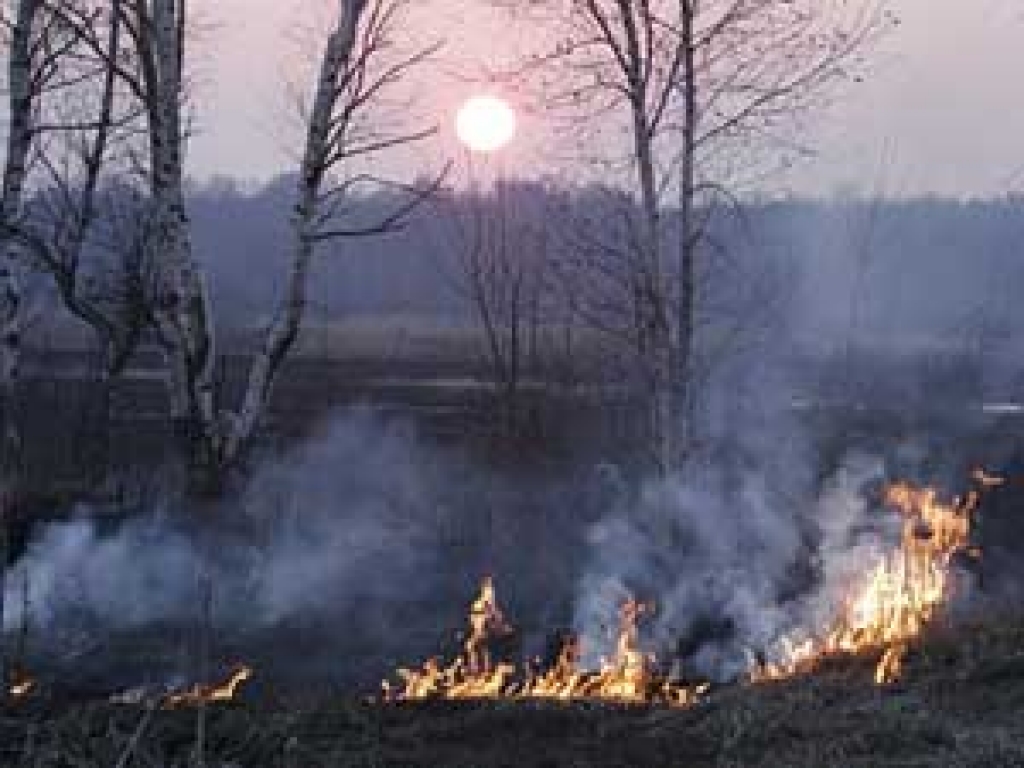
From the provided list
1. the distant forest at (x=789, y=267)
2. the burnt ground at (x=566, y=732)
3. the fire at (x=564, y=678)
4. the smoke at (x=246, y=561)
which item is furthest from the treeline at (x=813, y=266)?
the burnt ground at (x=566, y=732)

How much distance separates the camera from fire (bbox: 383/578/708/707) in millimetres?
7938

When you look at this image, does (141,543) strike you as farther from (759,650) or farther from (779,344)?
(779,344)

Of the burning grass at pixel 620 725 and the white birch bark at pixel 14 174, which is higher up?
the white birch bark at pixel 14 174

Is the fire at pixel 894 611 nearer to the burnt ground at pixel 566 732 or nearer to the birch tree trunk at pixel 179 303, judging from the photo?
the burnt ground at pixel 566 732

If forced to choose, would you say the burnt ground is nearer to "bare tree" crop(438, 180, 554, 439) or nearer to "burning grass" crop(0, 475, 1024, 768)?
"burning grass" crop(0, 475, 1024, 768)

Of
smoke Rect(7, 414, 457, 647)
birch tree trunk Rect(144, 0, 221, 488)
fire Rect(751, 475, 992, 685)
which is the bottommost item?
smoke Rect(7, 414, 457, 647)

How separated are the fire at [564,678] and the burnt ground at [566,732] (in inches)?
18.5

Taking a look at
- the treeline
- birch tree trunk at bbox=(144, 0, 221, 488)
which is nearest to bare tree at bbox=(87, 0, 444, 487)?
birch tree trunk at bbox=(144, 0, 221, 488)

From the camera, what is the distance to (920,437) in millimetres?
24844

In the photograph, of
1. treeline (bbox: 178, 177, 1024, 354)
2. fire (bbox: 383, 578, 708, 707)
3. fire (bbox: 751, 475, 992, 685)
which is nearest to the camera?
fire (bbox: 383, 578, 708, 707)

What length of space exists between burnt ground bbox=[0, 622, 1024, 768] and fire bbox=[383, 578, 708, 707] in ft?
1.54

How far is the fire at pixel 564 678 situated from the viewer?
7.94m

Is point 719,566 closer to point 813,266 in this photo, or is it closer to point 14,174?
point 14,174

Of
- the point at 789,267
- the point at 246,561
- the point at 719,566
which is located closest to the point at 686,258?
the point at 719,566
